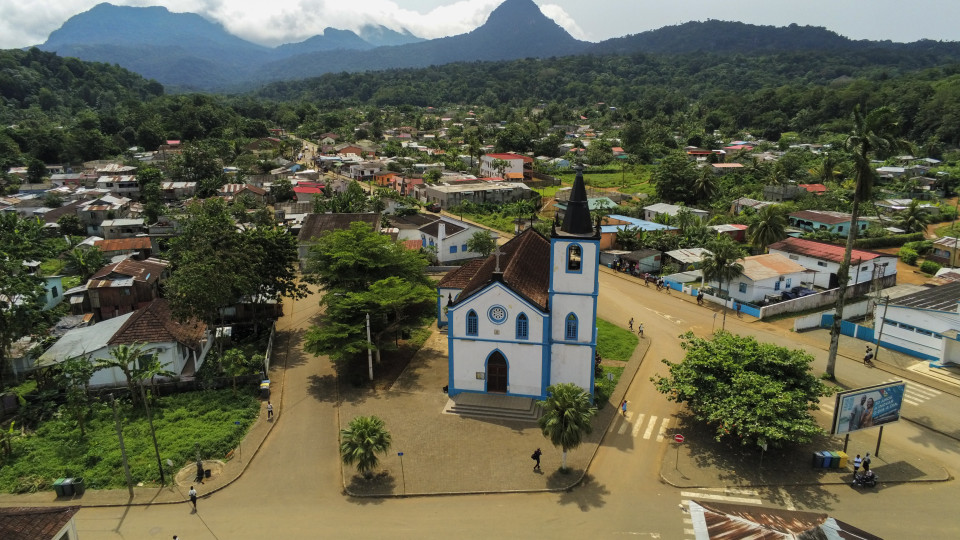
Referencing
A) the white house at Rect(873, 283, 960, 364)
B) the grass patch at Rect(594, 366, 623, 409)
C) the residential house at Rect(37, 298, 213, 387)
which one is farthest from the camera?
the white house at Rect(873, 283, 960, 364)

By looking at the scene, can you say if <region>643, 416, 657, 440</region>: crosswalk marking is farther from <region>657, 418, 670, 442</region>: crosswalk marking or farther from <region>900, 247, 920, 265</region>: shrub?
<region>900, 247, 920, 265</region>: shrub

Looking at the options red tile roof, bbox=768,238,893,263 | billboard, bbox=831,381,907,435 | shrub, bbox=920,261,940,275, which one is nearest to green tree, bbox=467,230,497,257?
red tile roof, bbox=768,238,893,263

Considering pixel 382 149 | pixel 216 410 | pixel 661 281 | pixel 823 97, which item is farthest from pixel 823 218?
pixel 823 97

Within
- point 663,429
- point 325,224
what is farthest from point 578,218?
point 325,224

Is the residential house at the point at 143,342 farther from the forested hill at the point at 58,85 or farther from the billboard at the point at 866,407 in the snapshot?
the forested hill at the point at 58,85

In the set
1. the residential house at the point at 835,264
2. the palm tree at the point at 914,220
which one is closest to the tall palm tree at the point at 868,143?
the residential house at the point at 835,264
